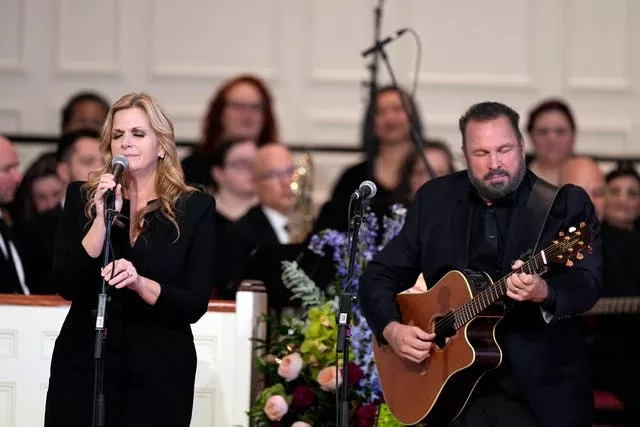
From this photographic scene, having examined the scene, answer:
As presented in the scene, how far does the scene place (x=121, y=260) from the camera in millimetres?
4715

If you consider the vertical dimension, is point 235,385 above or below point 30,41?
below

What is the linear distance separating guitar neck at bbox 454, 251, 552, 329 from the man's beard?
0.42m

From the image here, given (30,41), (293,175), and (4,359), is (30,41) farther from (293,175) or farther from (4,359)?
(4,359)

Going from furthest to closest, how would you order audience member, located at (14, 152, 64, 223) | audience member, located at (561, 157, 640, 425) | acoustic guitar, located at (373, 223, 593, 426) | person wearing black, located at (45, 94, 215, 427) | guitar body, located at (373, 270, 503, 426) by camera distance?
audience member, located at (14, 152, 64, 223), audience member, located at (561, 157, 640, 425), guitar body, located at (373, 270, 503, 426), person wearing black, located at (45, 94, 215, 427), acoustic guitar, located at (373, 223, 593, 426)

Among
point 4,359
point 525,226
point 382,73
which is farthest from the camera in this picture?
point 382,73

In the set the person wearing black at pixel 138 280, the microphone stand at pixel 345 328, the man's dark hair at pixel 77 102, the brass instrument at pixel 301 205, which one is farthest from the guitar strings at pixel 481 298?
the man's dark hair at pixel 77 102

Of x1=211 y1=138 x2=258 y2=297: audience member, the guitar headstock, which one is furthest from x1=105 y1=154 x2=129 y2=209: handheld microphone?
x1=211 y1=138 x2=258 y2=297: audience member

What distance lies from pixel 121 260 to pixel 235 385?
1.84m

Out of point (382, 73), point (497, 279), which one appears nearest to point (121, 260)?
point (497, 279)

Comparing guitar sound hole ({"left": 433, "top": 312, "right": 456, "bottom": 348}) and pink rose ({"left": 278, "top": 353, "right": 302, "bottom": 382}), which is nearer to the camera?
guitar sound hole ({"left": 433, "top": 312, "right": 456, "bottom": 348})

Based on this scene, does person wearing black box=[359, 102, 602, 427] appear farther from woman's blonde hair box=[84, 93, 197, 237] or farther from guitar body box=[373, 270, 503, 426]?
woman's blonde hair box=[84, 93, 197, 237]

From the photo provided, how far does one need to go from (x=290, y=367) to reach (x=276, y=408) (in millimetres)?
231

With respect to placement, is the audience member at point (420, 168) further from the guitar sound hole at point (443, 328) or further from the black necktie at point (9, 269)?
the guitar sound hole at point (443, 328)

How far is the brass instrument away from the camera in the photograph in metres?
8.69
